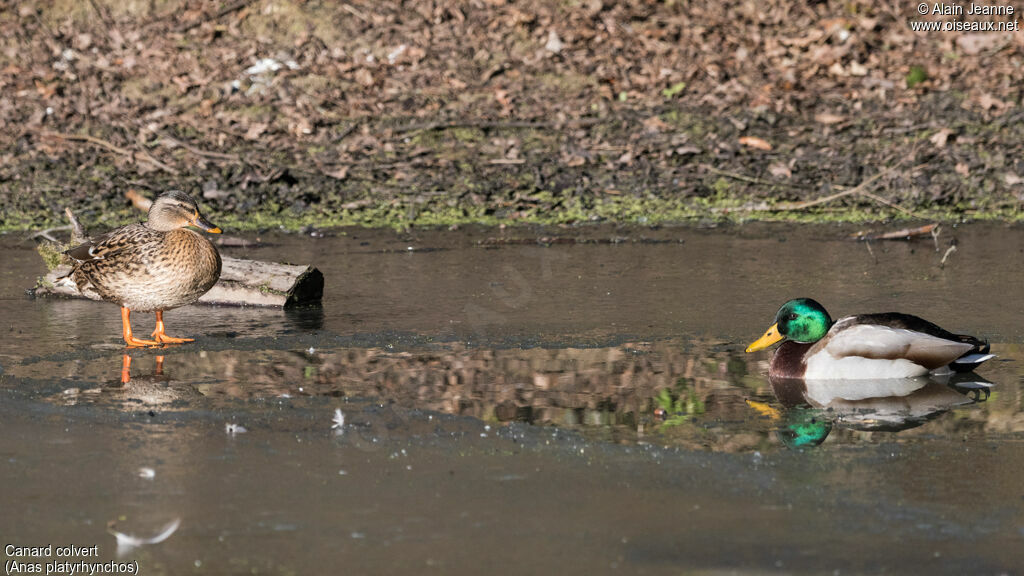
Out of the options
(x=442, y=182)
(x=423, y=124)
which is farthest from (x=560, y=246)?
(x=423, y=124)

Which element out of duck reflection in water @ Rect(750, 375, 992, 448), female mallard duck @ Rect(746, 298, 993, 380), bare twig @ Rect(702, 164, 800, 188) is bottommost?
duck reflection in water @ Rect(750, 375, 992, 448)

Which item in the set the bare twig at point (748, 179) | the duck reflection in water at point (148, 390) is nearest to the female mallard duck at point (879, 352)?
the duck reflection in water at point (148, 390)

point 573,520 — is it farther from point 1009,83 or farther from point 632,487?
point 1009,83

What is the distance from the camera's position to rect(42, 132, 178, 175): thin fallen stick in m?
13.8

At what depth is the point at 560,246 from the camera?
1130 cm

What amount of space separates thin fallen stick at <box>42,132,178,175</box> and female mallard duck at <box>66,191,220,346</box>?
5.58 m

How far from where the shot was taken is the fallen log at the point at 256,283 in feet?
30.0

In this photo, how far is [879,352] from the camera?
7.05m

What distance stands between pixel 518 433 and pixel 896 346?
2252mm

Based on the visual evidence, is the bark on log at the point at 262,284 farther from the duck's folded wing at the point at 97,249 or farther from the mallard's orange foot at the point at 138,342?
the mallard's orange foot at the point at 138,342

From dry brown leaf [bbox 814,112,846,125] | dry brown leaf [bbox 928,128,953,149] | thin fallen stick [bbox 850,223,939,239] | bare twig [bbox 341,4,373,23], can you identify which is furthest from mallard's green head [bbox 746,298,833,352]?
bare twig [bbox 341,4,373,23]

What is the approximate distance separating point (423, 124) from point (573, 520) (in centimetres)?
998

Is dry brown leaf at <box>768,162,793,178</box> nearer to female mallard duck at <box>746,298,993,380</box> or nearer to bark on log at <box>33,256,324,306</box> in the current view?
bark on log at <box>33,256,324,306</box>

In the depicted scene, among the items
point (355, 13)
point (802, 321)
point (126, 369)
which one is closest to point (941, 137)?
point (802, 321)
